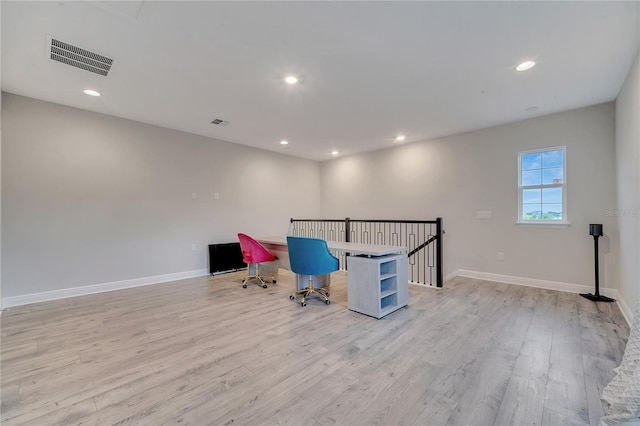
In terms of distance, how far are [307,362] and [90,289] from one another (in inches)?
155

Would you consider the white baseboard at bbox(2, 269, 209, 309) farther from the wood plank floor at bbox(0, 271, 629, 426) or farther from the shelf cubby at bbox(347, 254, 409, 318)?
the shelf cubby at bbox(347, 254, 409, 318)

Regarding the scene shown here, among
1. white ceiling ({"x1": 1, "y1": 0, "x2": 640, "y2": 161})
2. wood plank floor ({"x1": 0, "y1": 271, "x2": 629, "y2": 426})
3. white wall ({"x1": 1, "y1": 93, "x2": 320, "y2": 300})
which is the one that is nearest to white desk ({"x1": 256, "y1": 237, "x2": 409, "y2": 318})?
wood plank floor ({"x1": 0, "y1": 271, "x2": 629, "y2": 426})

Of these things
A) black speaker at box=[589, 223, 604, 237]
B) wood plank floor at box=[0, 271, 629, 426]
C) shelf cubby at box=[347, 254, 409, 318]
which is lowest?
wood plank floor at box=[0, 271, 629, 426]

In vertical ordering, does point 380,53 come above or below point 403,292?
above

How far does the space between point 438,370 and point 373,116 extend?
11.7 ft

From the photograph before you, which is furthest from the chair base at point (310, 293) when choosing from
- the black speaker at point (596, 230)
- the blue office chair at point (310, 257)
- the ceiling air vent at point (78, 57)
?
the black speaker at point (596, 230)

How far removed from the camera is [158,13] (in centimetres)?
209

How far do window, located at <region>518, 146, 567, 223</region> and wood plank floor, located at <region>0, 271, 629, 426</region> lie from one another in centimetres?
142

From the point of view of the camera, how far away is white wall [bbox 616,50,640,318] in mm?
2604

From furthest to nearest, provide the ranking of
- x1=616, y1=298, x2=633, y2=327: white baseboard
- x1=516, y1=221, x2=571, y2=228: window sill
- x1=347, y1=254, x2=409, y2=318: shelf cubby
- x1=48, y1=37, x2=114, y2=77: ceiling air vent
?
x1=516, y1=221, x2=571, y2=228: window sill → x1=347, y1=254, x2=409, y2=318: shelf cubby → x1=616, y1=298, x2=633, y2=327: white baseboard → x1=48, y1=37, x2=114, y2=77: ceiling air vent

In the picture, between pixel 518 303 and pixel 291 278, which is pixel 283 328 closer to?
pixel 291 278

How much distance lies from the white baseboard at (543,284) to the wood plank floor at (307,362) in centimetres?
39

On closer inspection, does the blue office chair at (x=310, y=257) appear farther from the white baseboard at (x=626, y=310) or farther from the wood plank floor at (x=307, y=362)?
the white baseboard at (x=626, y=310)

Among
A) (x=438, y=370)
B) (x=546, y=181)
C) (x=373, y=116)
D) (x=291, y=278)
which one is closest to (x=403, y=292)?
(x=438, y=370)
